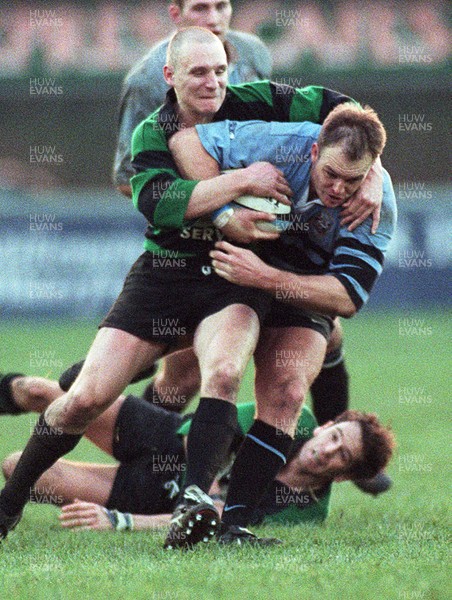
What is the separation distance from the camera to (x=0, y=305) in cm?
1583

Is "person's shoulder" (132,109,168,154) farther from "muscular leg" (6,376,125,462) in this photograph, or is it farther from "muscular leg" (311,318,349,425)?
"muscular leg" (311,318,349,425)

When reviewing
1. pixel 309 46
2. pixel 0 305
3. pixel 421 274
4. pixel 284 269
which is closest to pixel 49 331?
pixel 0 305

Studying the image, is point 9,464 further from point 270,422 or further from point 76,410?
point 270,422

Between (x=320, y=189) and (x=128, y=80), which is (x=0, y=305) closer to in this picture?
(x=128, y=80)

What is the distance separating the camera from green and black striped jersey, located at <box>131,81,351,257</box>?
4.93 meters

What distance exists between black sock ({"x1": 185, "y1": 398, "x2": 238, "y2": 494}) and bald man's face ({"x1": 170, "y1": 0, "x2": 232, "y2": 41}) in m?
2.22

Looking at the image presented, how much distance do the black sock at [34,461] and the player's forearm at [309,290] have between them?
0.96 metres

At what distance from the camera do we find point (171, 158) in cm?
506

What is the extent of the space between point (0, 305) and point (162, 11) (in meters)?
7.43

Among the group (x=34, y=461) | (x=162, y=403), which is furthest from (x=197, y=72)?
(x=162, y=403)

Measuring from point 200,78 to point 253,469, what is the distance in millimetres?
1469

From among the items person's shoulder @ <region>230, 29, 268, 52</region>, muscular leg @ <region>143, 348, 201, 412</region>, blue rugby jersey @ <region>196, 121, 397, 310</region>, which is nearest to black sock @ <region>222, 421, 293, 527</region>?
blue rugby jersey @ <region>196, 121, 397, 310</region>

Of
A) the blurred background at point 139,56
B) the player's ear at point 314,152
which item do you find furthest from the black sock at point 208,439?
the blurred background at point 139,56

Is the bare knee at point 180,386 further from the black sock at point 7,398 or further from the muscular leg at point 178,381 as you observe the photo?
the black sock at point 7,398
